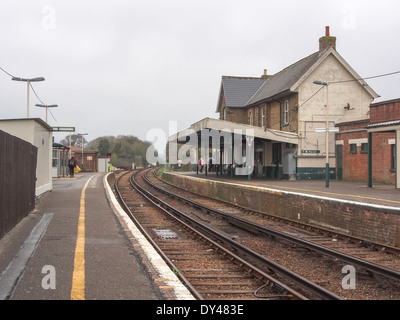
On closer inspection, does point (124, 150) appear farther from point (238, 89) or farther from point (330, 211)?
point (330, 211)

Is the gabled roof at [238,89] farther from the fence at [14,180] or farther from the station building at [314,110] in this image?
the fence at [14,180]

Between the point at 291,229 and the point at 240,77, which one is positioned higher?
the point at 240,77

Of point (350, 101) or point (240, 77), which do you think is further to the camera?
point (240, 77)

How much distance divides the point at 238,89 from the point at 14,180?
31.9m

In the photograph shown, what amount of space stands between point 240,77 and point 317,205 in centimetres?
2963

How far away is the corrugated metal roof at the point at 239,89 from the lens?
3819 cm

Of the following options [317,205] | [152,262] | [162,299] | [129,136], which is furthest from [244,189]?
[129,136]

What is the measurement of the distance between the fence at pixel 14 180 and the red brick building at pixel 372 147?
13.8m

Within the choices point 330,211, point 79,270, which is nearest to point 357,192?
point 330,211

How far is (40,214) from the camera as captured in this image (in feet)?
38.7

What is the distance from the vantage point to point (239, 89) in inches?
1550

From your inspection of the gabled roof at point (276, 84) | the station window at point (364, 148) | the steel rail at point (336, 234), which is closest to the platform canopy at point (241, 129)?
the gabled roof at point (276, 84)

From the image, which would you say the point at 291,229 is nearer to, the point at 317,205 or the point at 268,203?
the point at 317,205

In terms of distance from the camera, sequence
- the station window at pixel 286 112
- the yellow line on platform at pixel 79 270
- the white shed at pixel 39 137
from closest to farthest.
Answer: the yellow line on platform at pixel 79 270, the white shed at pixel 39 137, the station window at pixel 286 112
